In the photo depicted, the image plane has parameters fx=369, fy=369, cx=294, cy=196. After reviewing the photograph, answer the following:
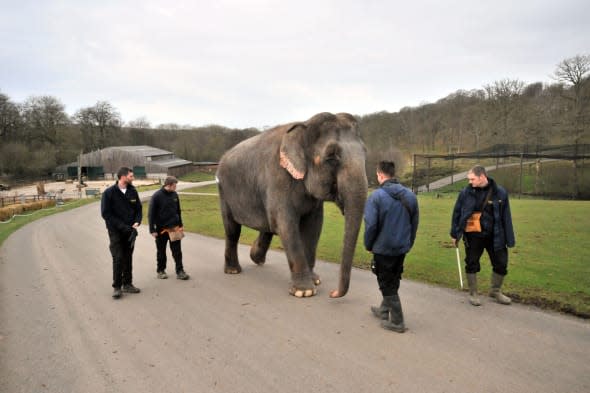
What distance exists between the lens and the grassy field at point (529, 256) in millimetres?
5457

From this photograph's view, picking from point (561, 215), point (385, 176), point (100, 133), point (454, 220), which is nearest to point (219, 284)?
point (385, 176)

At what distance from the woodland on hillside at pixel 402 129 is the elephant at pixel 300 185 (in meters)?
21.7

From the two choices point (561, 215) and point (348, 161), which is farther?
point (561, 215)

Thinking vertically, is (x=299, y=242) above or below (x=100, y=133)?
below

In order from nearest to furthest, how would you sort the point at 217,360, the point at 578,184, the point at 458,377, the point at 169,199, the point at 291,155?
the point at 458,377 < the point at 217,360 < the point at 291,155 < the point at 169,199 < the point at 578,184

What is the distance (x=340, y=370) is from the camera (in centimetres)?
347

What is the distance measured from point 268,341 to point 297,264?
170cm

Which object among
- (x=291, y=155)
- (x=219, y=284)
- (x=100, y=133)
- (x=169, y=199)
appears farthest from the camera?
(x=100, y=133)

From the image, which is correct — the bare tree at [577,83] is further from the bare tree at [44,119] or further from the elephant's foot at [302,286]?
the bare tree at [44,119]

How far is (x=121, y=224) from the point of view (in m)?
5.77

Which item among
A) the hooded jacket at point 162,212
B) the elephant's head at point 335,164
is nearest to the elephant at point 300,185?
the elephant's head at point 335,164

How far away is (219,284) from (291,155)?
2.62 m

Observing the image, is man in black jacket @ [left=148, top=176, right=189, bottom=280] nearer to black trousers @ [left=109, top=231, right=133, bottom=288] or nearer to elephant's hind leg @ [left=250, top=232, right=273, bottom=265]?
black trousers @ [left=109, top=231, right=133, bottom=288]

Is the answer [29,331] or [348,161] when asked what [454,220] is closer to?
[348,161]
